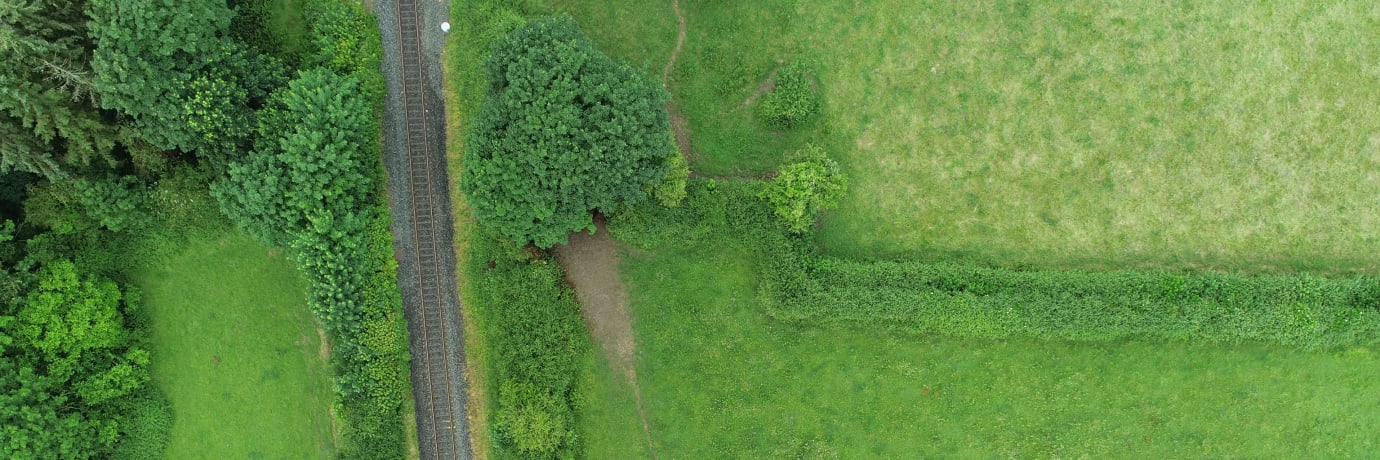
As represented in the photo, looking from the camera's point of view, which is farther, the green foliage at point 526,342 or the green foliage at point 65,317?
the green foliage at point 526,342

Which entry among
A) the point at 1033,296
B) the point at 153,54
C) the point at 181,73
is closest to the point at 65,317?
the point at 181,73

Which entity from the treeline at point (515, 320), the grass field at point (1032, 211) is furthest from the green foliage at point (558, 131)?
the grass field at point (1032, 211)

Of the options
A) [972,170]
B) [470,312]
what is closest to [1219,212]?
[972,170]

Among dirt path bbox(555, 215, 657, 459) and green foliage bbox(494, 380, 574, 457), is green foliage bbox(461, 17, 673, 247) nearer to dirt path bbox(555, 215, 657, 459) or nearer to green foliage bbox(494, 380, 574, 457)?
dirt path bbox(555, 215, 657, 459)

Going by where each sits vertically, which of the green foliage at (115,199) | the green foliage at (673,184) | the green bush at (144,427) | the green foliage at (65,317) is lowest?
the green bush at (144,427)

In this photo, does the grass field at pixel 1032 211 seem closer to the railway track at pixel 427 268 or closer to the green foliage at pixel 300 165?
the railway track at pixel 427 268

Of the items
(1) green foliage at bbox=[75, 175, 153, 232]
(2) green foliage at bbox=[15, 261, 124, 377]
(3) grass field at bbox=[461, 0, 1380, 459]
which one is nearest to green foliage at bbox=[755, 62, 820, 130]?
(3) grass field at bbox=[461, 0, 1380, 459]

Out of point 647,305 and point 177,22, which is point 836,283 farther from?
point 177,22
